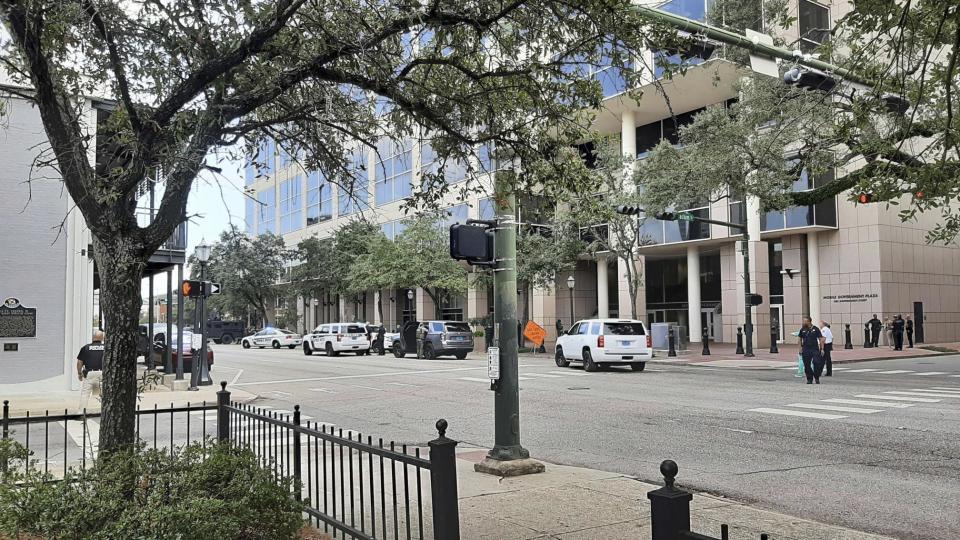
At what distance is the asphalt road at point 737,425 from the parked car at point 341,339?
51.6ft

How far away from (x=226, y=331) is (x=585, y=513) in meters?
67.6

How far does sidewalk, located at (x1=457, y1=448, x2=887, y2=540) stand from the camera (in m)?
6.05

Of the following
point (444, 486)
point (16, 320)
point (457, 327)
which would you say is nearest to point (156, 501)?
point (444, 486)

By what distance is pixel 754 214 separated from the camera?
36219 mm

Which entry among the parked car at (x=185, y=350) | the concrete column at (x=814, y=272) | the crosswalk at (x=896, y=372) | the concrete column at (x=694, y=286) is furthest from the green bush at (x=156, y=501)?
the concrete column at (x=814, y=272)

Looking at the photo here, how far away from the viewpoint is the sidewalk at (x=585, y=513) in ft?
19.9

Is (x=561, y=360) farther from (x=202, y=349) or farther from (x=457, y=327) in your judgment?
(x=202, y=349)

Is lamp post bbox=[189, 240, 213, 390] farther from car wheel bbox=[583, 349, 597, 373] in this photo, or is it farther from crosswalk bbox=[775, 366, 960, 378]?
crosswalk bbox=[775, 366, 960, 378]

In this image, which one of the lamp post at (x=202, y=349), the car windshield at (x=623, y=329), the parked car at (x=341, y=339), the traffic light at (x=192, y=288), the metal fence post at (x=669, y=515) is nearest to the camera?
the metal fence post at (x=669, y=515)

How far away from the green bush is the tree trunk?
292 millimetres

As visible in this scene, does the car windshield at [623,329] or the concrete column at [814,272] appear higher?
the concrete column at [814,272]

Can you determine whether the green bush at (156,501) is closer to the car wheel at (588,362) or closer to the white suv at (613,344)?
the white suv at (613,344)

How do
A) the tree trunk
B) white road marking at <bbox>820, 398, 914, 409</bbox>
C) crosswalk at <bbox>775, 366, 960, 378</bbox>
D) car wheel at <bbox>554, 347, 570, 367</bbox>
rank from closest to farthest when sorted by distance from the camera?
1. the tree trunk
2. white road marking at <bbox>820, 398, 914, 409</bbox>
3. crosswalk at <bbox>775, 366, 960, 378</bbox>
4. car wheel at <bbox>554, 347, 570, 367</bbox>

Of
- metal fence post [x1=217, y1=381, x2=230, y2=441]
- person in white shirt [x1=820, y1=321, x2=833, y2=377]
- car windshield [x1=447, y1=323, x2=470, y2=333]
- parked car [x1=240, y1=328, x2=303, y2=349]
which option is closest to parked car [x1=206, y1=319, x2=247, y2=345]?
parked car [x1=240, y1=328, x2=303, y2=349]
